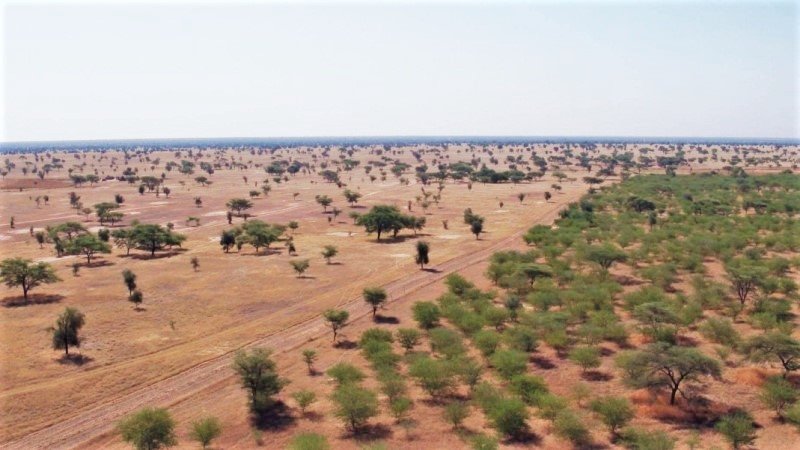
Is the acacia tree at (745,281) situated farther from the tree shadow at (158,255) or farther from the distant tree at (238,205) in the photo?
the distant tree at (238,205)

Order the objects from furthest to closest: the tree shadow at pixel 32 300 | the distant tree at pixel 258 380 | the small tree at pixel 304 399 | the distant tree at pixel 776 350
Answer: the tree shadow at pixel 32 300, the distant tree at pixel 776 350, the distant tree at pixel 258 380, the small tree at pixel 304 399

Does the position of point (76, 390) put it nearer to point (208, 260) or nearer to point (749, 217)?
point (208, 260)

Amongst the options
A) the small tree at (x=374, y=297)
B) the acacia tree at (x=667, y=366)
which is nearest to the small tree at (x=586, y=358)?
the acacia tree at (x=667, y=366)

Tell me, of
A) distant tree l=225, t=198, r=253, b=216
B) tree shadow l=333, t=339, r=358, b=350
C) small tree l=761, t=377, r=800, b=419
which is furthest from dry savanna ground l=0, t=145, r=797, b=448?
distant tree l=225, t=198, r=253, b=216

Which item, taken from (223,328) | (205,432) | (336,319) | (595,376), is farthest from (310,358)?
(595,376)

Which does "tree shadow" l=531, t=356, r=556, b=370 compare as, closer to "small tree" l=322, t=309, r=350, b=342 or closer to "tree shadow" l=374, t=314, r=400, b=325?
"tree shadow" l=374, t=314, r=400, b=325

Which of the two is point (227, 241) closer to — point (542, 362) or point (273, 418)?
point (273, 418)

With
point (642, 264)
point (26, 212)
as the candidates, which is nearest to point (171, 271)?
point (642, 264)
